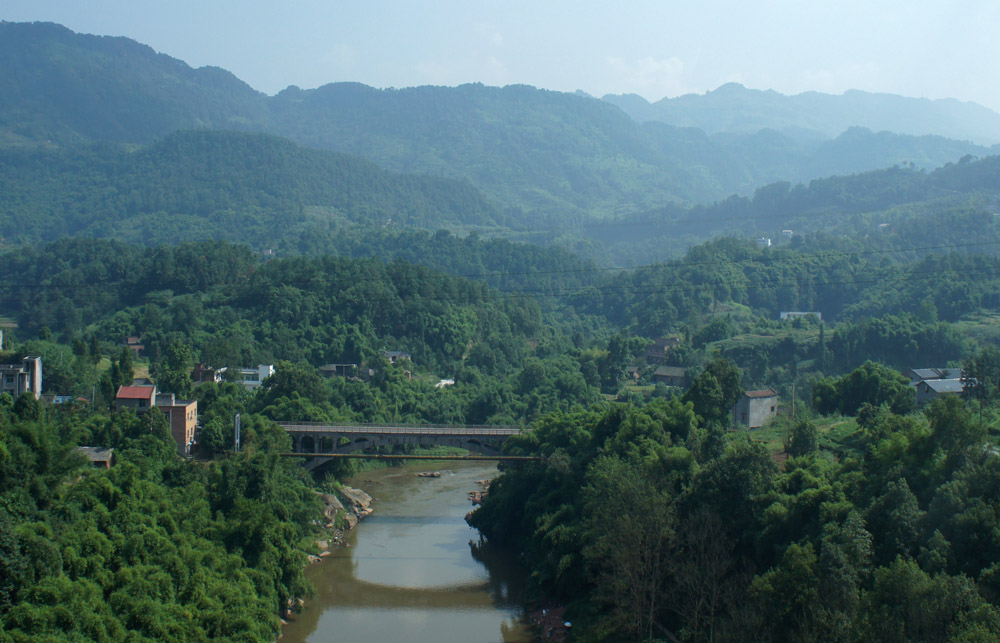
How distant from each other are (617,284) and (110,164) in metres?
61.5

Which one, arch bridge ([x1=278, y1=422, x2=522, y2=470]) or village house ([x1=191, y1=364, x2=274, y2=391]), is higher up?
village house ([x1=191, y1=364, x2=274, y2=391])

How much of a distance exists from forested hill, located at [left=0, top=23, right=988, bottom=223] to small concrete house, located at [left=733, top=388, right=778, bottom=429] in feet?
301

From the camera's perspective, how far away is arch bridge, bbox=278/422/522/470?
1051 inches

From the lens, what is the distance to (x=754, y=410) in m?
28.0

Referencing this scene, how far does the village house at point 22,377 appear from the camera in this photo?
82.5 ft

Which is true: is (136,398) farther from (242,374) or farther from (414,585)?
(242,374)

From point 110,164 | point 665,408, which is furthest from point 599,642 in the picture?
point 110,164

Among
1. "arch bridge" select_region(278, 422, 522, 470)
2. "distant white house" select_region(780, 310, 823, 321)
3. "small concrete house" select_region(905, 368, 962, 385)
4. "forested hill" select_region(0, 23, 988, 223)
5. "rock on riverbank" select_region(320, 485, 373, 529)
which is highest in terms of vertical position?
"forested hill" select_region(0, 23, 988, 223)

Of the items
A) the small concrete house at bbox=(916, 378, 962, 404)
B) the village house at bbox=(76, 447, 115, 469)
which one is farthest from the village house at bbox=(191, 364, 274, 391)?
the small concrete house at bbox=(916, 378, 962, 404)

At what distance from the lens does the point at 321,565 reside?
23.2m

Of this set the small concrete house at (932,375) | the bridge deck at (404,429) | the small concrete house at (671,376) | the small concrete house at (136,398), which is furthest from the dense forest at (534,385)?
the small concrete house at (932,375)

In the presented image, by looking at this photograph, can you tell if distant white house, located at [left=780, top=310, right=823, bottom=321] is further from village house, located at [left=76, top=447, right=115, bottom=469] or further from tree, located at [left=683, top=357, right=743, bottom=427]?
village house, located at [left=76, top=447, right=115, bottom=469]

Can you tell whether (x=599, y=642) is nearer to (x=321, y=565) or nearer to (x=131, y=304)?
(x=321, y=565)

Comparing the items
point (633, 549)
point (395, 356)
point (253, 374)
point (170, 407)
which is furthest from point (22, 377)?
point (395, 356)
